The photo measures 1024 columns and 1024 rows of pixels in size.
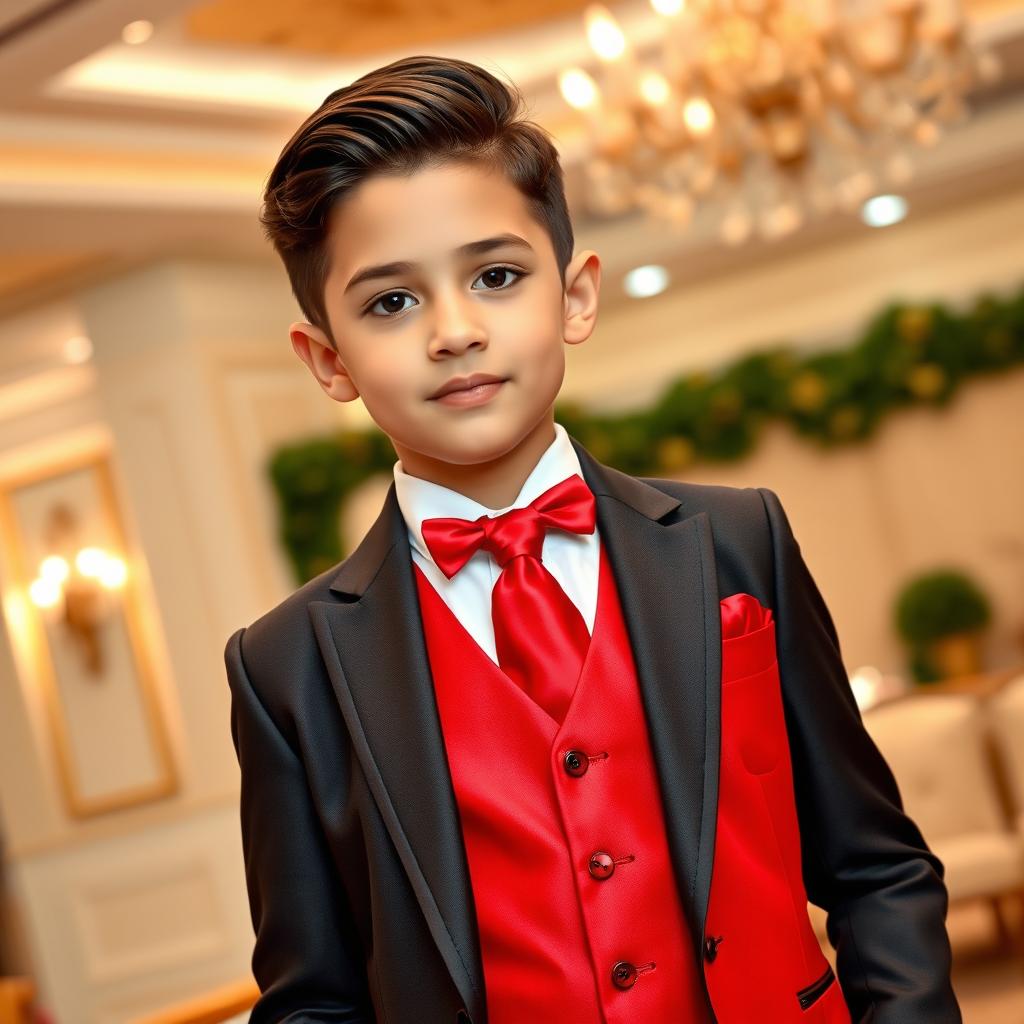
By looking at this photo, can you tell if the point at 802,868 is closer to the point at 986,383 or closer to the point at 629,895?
the point at 629,895

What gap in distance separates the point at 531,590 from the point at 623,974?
1.08 feet

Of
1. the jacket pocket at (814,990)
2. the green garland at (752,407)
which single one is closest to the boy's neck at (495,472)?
the jacket pocket at (814,990)

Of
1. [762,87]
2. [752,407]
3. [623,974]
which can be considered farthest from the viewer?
[752,407]

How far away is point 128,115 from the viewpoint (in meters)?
5.59

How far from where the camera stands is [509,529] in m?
1.26

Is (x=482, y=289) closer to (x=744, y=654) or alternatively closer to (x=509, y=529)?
(x=509, y=529)

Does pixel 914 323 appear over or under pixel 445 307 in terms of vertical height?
over

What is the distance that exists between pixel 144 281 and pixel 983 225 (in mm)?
4605

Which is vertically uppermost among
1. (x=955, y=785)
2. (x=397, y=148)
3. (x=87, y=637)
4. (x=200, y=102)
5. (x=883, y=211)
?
(x=200, y=102)

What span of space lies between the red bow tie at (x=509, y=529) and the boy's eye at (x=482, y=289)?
190 millimetres

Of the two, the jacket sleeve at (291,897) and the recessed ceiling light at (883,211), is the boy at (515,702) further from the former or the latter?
the recessed ceiling light at (883,211)

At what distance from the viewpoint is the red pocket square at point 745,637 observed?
4.07 feet

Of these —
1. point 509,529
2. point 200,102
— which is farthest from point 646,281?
point 509,529

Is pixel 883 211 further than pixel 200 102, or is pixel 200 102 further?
pixel 883 211
